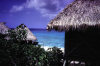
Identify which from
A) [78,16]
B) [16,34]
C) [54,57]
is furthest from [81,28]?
[16,34]

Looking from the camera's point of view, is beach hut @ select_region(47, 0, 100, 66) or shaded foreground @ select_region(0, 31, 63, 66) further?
beach hut @ select_region(47, 0, 100, 66)

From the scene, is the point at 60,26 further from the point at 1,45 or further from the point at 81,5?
the point at 1,45

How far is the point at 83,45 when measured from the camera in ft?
17.8

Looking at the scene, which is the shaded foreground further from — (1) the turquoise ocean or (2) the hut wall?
(1) the turquoise ocean

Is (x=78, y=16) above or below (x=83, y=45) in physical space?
above

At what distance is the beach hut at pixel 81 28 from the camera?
4.74m

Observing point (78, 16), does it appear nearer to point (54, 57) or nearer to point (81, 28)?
point (81, 28)

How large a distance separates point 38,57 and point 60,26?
124 cm

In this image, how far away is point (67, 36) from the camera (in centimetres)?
565

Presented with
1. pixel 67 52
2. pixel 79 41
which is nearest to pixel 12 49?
pixel 67 52

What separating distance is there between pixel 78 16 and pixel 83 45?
3.53ft

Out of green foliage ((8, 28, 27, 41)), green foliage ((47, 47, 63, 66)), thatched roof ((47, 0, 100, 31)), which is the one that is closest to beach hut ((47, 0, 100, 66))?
thatched roof ((47, 0, 100, 31))

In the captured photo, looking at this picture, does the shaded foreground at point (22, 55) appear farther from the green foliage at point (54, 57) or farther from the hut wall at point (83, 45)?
the hut wall at point (83, 45)

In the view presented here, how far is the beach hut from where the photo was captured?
474 centimetres
